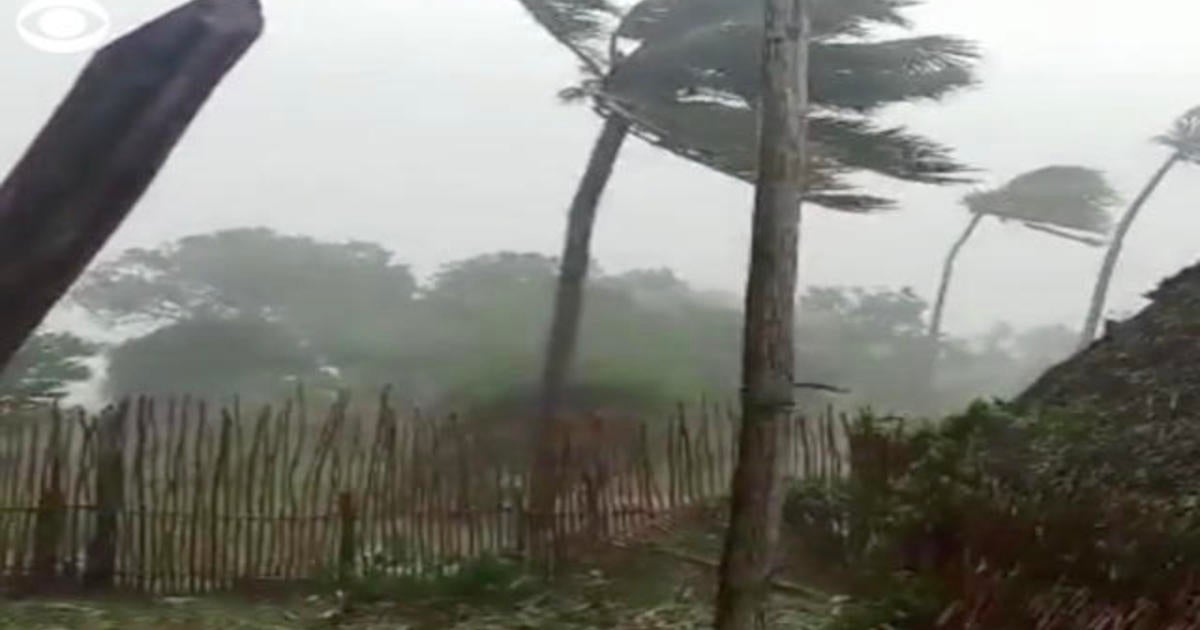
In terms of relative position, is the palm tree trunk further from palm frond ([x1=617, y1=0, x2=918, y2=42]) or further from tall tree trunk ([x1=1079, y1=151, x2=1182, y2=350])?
palm frond ([x1=617, y1=0, x2=918, y2=42])

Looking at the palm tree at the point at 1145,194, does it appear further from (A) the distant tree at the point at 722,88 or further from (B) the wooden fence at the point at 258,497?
(B) the wooden fence at the point at 258,497

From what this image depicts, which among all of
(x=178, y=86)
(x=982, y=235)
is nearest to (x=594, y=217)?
(x=982, y=235)

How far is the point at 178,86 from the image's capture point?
137 cm

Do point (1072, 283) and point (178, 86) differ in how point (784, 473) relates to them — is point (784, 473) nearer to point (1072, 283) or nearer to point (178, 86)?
point (178, 86)

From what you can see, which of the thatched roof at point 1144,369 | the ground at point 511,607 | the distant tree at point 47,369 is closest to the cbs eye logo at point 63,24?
the distant tree at point 47,369

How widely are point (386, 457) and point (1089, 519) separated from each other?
2.46 meters

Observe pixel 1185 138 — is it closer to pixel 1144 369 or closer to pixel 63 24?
pixel 1144 369

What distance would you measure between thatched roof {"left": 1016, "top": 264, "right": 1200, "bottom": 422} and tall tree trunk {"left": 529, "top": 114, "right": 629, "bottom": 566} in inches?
55.1

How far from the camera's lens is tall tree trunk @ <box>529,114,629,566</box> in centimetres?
451

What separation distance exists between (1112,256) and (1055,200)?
0.29 m

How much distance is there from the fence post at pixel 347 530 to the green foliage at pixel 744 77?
1.60 m

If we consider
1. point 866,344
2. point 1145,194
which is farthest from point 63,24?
point 1145,194

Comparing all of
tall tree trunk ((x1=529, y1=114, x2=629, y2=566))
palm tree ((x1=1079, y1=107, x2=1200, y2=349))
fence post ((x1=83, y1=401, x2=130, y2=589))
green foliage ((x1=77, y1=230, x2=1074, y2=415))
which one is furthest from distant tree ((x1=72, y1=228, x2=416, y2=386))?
palm tree ((x1=1079, y1=107, x2=1200, y2=349))

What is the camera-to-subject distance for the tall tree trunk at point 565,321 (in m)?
4.51
